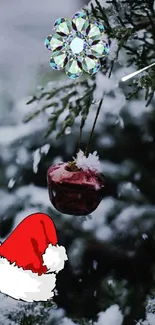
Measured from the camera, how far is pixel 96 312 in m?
1.43

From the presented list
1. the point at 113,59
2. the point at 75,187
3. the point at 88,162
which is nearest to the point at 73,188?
the point at 75,187

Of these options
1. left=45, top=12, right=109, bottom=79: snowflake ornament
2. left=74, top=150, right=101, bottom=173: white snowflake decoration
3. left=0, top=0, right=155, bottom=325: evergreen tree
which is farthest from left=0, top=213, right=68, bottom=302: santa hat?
left=45, top=12, right=109, bottom=79: snowflake ornament

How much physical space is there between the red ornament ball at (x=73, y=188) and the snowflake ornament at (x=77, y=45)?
26 cm

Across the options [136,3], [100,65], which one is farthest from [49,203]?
[136,3]

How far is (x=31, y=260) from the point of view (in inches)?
53.4

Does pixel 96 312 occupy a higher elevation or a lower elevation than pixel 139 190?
lower

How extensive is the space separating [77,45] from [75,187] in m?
0.36

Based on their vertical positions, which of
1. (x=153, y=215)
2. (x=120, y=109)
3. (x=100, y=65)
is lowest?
(x=153, y=215)

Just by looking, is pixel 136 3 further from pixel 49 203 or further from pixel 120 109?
pixel 49 203

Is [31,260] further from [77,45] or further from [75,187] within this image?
[77,45]

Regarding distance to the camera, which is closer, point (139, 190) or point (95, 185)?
point (95, 185)

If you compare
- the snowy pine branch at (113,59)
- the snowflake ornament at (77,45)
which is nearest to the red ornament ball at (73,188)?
the snowy pine branch at (113,59)

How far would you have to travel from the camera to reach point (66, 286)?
1432 mm

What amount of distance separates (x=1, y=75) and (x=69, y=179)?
0.35 metres
